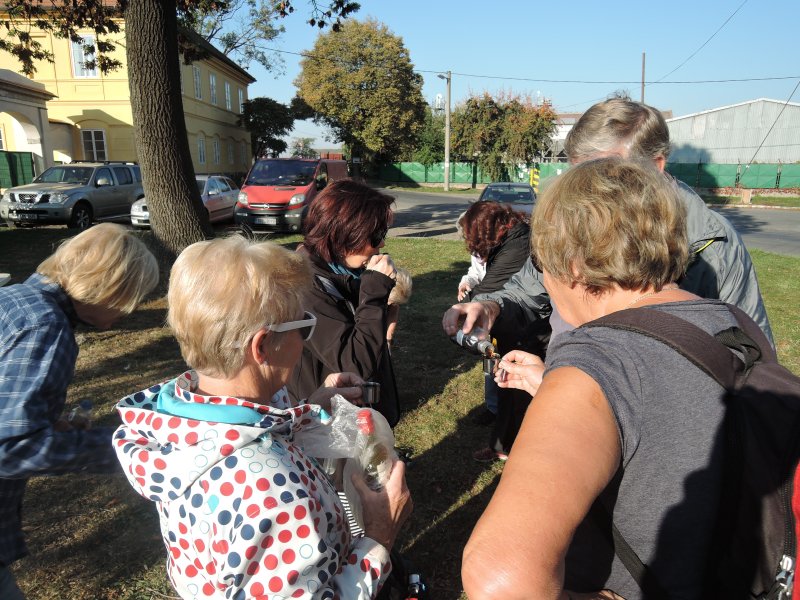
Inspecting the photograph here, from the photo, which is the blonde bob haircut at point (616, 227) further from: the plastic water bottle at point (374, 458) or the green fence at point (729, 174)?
the green fence at point (729, 174)

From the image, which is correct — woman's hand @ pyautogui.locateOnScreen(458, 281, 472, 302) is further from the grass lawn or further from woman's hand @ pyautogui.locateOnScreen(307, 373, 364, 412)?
woman's hand @ pyautogui.locateOnScreen(307, 373, 364, 412)

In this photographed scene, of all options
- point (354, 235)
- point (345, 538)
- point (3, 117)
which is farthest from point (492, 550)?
point (3, 117)

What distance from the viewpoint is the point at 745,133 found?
40.2 m

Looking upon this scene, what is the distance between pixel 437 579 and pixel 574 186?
2.44 metres

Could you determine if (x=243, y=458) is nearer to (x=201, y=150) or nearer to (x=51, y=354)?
(x=51, y=354)

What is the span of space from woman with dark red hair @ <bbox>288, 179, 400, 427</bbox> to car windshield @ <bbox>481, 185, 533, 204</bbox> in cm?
1162

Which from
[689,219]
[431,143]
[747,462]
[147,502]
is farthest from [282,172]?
[431,143]

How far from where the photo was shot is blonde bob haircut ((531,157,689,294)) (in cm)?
123

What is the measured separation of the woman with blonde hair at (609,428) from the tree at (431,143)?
48.5 m

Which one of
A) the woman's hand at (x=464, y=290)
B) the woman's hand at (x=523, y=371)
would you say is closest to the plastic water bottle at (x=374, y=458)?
the woman's hand at (x=523, y=371)

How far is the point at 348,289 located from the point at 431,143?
48268mm

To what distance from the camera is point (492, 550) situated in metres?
0.88

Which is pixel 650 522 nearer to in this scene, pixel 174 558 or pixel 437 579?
pixel 174 558

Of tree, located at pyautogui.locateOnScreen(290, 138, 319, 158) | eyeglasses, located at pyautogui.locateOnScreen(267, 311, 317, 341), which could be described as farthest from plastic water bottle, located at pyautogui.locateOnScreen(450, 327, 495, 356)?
tree, located at pyautogui.locateOnScreen(290, 138, 319, 158)
